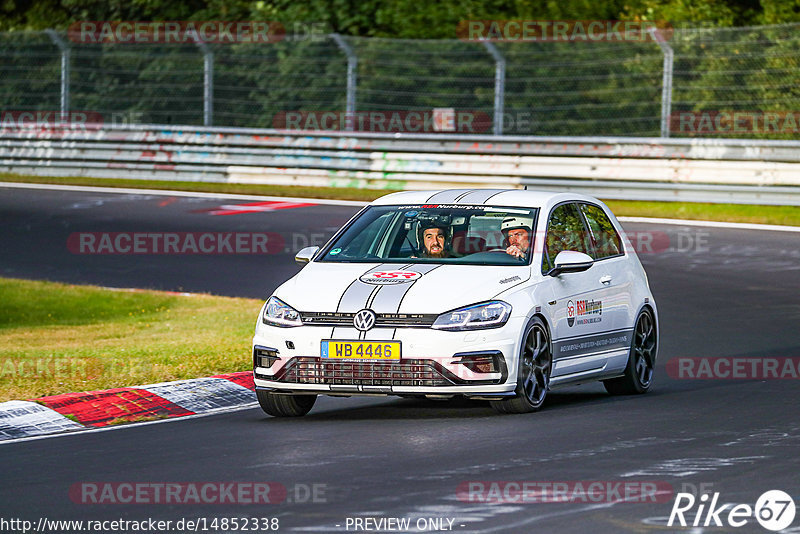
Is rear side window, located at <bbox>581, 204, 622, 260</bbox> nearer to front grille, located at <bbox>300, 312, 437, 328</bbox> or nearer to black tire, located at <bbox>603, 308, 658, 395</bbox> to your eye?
black tire, located at <bbox>603, 308, 658, 395</bbox>

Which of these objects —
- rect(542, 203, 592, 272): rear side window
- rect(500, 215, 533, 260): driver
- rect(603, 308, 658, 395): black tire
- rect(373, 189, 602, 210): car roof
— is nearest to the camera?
rect(500, 215, 533, 260): driver

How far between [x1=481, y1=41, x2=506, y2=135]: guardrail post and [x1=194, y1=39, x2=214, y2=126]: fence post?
18.2 feet

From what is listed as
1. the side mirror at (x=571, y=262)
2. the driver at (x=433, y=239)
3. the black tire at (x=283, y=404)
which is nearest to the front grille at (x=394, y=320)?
the black tire at (x=283, y=404)

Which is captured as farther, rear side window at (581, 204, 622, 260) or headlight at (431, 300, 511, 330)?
rear side window at (581, 204, 622, 260)

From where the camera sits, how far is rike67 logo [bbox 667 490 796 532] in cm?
679

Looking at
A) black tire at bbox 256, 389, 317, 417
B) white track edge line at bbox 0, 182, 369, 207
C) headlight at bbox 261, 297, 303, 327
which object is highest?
headlight at bbox 261, 297, 303, 327

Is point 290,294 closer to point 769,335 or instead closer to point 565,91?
point 769,335

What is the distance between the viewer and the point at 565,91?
2781 centimetres

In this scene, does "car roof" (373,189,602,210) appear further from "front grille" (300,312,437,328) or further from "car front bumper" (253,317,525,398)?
"front grille" (300,312,437,328)

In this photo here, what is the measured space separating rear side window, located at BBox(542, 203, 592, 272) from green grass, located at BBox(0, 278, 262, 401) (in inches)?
110

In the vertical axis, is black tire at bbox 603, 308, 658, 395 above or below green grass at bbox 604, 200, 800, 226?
above

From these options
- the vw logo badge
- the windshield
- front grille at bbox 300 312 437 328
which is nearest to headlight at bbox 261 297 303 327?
front grille at bbox 300 312 437 328

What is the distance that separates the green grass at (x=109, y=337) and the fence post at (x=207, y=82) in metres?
11.2

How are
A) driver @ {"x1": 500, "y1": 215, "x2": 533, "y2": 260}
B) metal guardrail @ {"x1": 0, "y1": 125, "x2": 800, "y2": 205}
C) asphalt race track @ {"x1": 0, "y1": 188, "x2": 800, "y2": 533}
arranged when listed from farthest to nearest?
metal guardrail @ {"x1": 0, "y1": 125, "x2": 800, "y2": 205} → driver @ {"x1": 500, "y1": 215, "x2": 533, "y2": 260} → asphalt race track @ {"x1": 0, "y1": 188, "x2": 800, "y2": 533}
